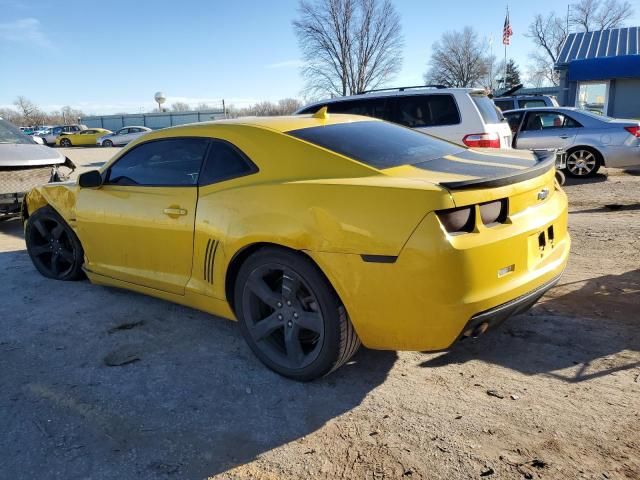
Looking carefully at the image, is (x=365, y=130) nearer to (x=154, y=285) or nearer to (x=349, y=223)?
(x=349, y=223)

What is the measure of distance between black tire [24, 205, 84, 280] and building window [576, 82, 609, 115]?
84.5ft

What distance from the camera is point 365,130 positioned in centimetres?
356

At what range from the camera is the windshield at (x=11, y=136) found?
8414 mm

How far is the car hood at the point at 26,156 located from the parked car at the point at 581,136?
887 cm

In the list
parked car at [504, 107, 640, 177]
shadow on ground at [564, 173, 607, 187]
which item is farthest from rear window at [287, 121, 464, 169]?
parked car at [504, 107, 640, 177]

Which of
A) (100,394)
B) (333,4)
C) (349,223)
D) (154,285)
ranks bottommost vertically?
(100,394)

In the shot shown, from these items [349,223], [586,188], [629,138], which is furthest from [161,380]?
[629,138]

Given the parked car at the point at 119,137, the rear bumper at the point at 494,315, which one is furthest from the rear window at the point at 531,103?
the parked car at the point at 119,137

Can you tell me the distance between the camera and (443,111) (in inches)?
315

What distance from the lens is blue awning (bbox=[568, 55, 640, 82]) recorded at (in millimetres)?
23016

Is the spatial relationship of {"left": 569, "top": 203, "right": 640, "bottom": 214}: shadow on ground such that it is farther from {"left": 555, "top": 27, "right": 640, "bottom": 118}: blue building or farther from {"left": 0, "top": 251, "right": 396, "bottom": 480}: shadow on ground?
{"left": 555, "top": 27, "right": 640, "bottom": 118}: blue building

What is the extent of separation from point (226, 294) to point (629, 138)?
954 cm

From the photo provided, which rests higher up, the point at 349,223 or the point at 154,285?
the point at 349,223

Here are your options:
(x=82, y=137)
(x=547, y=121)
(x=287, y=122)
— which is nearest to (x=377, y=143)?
(x=287, y=122)
